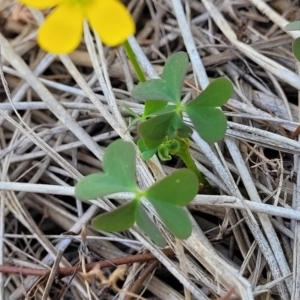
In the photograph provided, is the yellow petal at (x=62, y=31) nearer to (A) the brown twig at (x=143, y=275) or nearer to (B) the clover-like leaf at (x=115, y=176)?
(B) the clover-like leaf at (x=115, y=176)

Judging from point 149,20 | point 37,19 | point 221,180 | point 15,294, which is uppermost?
point 37,19

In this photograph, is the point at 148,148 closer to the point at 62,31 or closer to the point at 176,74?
the point at 176,74

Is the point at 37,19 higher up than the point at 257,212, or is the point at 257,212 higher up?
the point at 37,19

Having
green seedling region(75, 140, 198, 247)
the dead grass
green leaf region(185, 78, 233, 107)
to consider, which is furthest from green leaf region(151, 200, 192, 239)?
green leaf region(185, 78, 233, 107)

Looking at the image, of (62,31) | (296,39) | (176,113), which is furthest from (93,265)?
(296,39)

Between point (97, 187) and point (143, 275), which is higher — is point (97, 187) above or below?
above

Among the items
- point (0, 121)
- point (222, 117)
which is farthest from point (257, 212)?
point (0, 121)

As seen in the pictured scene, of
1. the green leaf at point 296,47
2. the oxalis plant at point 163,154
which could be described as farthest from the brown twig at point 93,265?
the green leaf at point 296,47

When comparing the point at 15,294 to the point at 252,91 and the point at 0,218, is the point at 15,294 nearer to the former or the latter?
the point at 0,218
